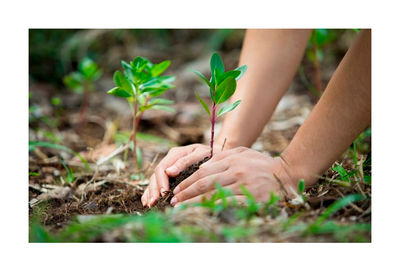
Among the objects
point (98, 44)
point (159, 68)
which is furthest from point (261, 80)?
point (98, 44)

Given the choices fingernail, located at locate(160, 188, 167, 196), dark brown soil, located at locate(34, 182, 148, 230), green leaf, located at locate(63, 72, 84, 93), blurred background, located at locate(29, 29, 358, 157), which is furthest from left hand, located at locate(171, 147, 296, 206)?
green leaf, located at locate(63, 72, 84, 93)

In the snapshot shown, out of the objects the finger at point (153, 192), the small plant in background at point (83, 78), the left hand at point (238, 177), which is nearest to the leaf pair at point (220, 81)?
the left hand at point (238, 177)

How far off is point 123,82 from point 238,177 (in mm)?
598

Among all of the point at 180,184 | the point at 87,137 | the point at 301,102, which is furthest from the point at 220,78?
the point at 301,102

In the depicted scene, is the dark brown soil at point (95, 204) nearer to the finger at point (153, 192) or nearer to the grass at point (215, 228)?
the finger at point (153, 192)

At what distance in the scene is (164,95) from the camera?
11.2 feet

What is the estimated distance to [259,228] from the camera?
113 centimetres

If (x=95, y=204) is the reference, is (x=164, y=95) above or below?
above

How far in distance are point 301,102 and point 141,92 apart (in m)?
1.63

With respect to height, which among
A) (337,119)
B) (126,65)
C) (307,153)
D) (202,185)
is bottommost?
(202,185)

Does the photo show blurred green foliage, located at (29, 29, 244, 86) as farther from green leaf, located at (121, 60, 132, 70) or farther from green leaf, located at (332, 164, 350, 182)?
green leaf, located at (332, 164, 350, 182)

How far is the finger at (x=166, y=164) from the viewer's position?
5.13ft

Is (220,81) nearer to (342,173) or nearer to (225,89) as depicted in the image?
(225,89)

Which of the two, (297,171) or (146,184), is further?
(146,184)
